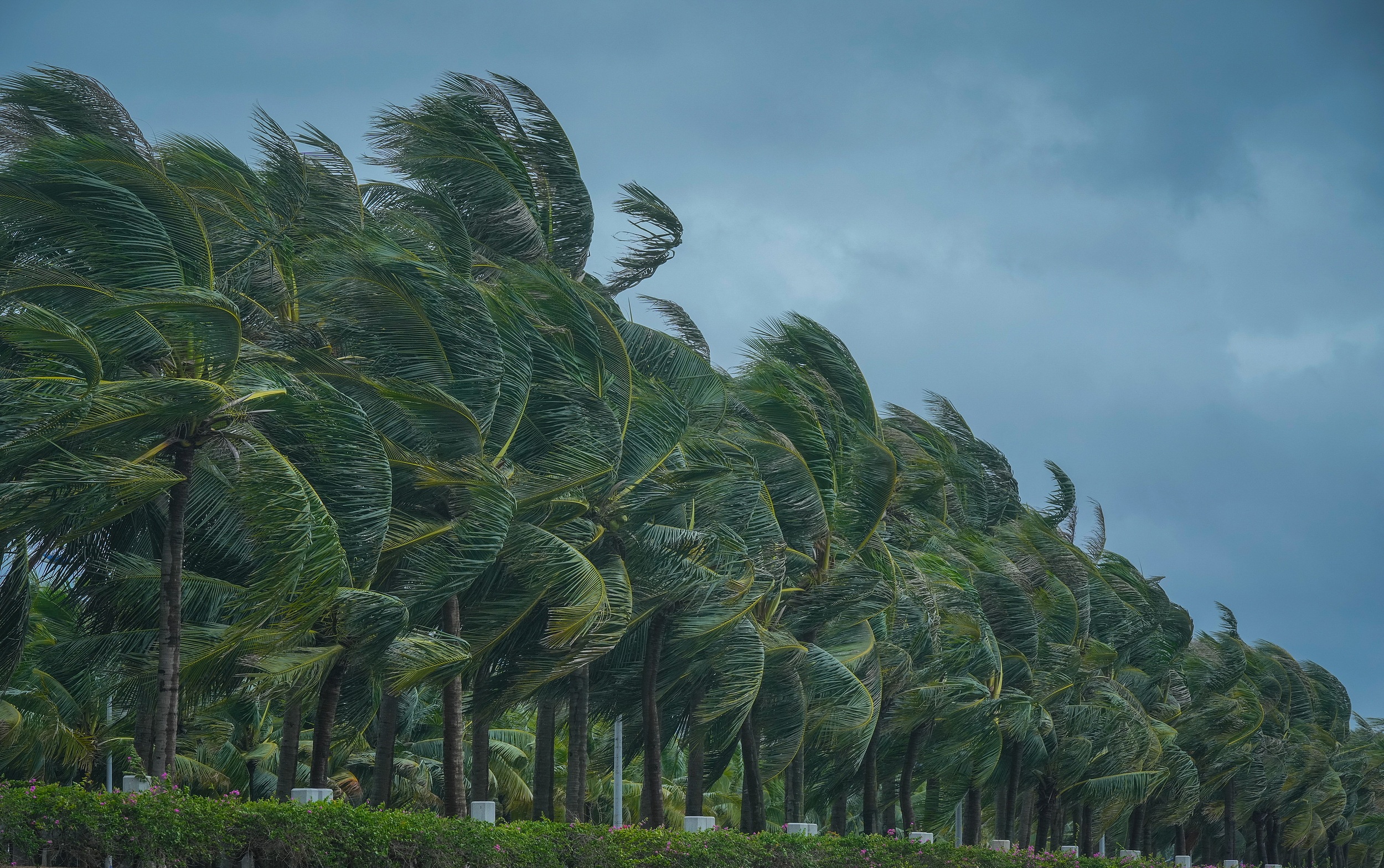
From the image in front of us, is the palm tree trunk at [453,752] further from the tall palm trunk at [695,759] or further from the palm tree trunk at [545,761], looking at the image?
the tall palm trunk at [695,759]

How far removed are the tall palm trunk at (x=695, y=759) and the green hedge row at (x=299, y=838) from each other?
213 centimetres

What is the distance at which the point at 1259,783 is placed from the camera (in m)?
40.9

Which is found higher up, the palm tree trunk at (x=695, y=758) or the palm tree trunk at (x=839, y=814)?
the palm tree trunk at (x=695, y=758)

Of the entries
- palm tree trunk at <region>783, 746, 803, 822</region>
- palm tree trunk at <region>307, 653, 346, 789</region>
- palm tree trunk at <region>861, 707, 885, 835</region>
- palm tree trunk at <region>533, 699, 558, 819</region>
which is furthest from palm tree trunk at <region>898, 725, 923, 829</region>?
palm tree trunk at <region>307, 653, 346, 789</region>

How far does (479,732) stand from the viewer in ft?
59.9

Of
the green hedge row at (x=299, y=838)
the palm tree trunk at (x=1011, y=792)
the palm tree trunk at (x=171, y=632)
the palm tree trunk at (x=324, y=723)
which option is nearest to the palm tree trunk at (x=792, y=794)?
the palm tree trunk at (x=1011, y=792)

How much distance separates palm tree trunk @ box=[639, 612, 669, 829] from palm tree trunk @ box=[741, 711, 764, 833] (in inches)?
91.0

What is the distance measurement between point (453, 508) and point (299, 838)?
15.0 feet

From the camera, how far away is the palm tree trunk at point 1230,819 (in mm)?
40438

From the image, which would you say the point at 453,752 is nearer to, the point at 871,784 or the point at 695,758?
the point at 695,758

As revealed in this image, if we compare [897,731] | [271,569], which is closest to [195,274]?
[271,569]

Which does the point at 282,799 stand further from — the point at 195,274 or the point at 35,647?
the point at 35,647

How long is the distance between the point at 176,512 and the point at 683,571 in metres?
6.79

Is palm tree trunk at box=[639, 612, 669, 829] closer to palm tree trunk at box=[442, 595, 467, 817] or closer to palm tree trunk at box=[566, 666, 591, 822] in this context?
palm tree trunk at box=[566, 666, 591, 822]
